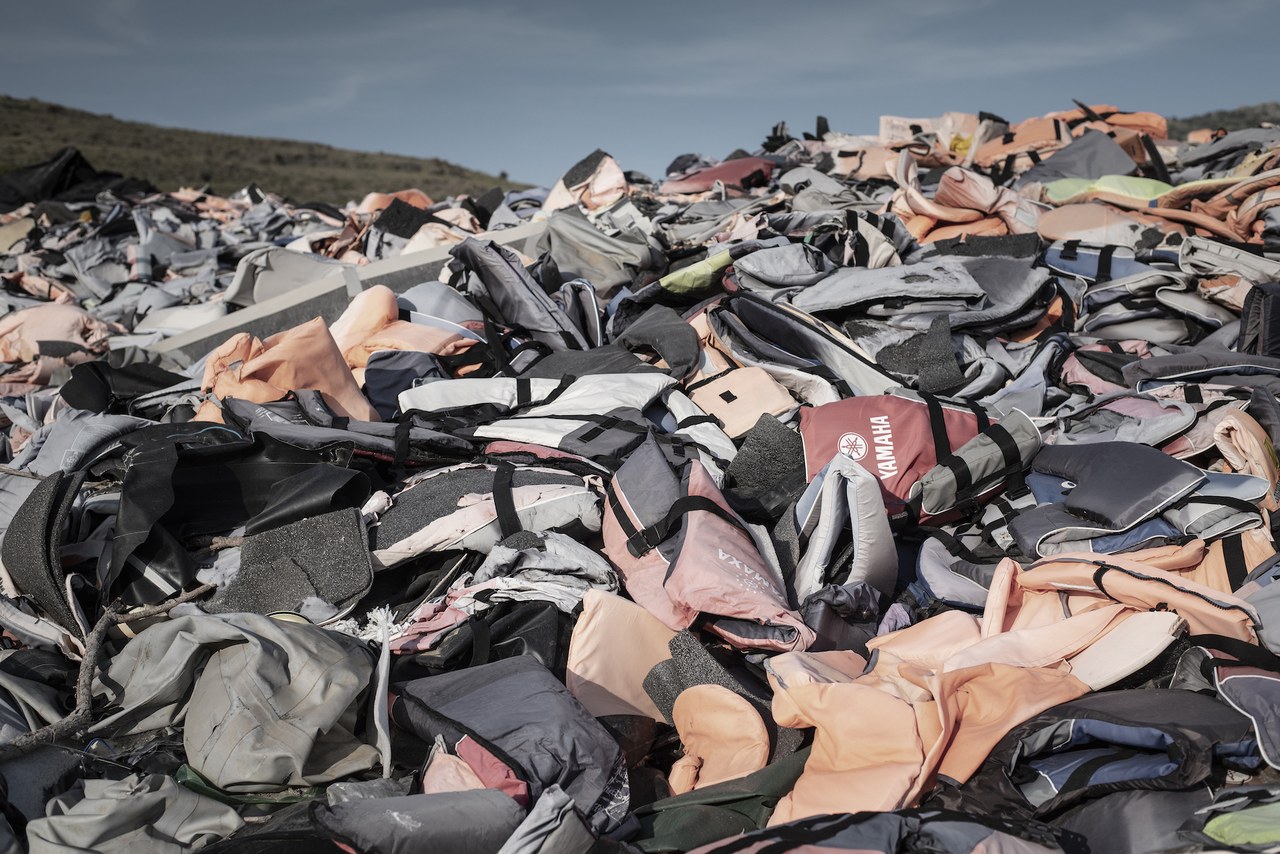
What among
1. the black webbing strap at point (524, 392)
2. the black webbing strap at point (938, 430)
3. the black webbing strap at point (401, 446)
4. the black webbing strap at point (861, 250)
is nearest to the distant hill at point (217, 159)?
the black webbing strap at point (861, 250)

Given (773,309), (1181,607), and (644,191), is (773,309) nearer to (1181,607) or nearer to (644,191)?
(1181,607)

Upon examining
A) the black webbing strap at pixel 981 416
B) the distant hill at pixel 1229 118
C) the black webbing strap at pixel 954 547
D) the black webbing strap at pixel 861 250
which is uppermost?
the distant hill at pixel 1229 118

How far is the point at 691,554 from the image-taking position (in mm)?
2938

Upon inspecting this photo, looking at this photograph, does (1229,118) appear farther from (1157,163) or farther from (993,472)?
(993,472)

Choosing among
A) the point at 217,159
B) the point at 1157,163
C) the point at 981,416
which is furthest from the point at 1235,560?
the point at 217,159

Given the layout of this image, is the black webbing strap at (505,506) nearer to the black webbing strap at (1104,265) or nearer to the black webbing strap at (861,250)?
the black webbing strap at (861,250)

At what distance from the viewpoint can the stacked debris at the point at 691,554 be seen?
2146 millimetres

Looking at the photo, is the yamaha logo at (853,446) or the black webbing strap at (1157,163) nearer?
the yamaha logo at (853,446)

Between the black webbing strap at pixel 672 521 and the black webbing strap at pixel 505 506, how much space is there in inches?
19.0

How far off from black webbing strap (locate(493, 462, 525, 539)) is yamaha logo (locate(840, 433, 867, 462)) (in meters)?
1.37

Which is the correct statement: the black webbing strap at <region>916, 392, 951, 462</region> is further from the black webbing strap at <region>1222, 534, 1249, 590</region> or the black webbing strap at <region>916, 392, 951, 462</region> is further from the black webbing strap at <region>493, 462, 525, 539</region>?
the black webbing strap at <region>493, 462, 525, 539</region>

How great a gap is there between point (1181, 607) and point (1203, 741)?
24.8 inches

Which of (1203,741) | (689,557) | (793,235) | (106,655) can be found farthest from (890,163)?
(106,655)

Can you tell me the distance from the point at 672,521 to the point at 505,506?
2.27 ft
